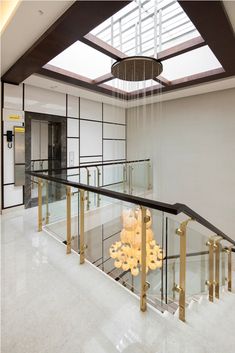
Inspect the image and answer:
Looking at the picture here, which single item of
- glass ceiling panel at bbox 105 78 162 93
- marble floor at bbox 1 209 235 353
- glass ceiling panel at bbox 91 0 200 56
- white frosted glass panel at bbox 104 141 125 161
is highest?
glass ceiling panel at bbox 105 78 162 93

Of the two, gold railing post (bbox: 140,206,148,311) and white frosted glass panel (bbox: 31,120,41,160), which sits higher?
white frosted glass panel (bbox: 31,120,41,160)

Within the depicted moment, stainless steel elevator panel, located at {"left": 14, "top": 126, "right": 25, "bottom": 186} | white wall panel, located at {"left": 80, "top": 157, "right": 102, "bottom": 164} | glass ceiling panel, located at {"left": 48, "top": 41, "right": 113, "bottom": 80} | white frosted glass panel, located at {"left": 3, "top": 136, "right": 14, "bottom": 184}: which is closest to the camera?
glass ceiling panel, located at {"left": 48, "top": 41, "right": 113, "bottom": 80}

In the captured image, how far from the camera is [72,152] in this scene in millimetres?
5590

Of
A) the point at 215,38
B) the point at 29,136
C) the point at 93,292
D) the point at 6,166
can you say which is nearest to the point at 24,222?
the point at 6,166

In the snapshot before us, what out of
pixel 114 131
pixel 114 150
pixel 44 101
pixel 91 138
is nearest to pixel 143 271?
pixel 44 101

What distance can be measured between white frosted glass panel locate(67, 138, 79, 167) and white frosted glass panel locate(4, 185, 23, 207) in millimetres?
1438

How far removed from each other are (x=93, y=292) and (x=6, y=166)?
3.43m

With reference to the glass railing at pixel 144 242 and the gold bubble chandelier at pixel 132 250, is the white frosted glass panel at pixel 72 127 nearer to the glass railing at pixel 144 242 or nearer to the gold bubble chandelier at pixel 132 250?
the glass railing at pixel 144 242

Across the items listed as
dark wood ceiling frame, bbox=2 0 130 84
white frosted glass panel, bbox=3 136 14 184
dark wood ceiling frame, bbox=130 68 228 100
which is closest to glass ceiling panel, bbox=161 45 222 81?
dark wood ceiling frame, bbox=130 68 228 100

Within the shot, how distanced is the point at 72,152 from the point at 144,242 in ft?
14.0

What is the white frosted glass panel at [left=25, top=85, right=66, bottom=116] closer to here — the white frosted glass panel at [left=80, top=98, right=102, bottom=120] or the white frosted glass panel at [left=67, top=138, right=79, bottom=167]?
the white frosted glass panel at [left=80, top=98, right=102, bottom=120]

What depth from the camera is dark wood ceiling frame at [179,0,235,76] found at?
2.14 m

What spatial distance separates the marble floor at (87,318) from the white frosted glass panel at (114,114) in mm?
5138

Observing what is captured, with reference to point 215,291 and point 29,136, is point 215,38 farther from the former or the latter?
point 29,136
